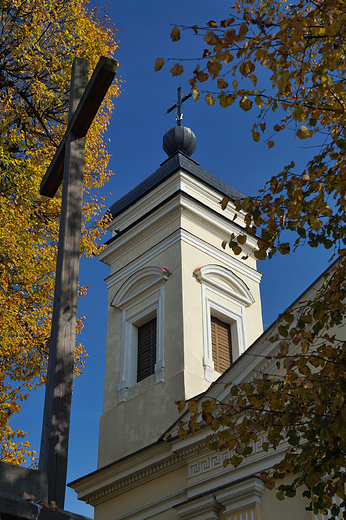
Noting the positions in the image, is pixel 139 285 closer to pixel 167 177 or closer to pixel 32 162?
pixel 167 177

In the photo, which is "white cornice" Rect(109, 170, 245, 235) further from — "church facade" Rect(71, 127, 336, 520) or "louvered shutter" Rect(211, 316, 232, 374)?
"louvered shutter" Rect(211, 316, 232, 374)

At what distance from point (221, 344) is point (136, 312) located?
2189 millimetres

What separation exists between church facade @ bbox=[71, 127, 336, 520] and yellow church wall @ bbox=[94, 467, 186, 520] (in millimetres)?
20

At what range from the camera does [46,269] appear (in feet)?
31.0

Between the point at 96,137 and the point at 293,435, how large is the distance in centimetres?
764

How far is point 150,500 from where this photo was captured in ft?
38.1

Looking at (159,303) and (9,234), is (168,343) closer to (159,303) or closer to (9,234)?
(159,303)

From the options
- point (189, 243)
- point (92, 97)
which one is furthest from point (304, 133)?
point (189, 243)

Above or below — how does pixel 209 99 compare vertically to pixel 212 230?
below

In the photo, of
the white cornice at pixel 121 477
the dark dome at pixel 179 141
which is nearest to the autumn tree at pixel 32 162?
the white cornice at pixel 121 477

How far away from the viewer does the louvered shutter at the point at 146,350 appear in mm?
14703

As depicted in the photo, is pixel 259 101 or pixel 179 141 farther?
pixel 179 141

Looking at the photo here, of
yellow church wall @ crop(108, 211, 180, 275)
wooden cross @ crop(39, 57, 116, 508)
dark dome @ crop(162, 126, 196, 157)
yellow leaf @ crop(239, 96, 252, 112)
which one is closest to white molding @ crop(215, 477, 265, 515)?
wooden cross @ crop(39, 57, 116, 508)

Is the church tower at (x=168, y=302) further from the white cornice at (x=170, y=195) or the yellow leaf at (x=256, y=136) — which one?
the yellow leaf at (x=256, y=136)
